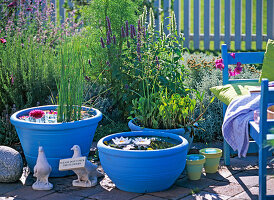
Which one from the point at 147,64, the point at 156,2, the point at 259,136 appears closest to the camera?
the point at 259,136

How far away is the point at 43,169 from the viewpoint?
3.89 metres

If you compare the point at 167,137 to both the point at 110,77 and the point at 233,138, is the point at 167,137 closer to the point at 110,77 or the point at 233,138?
the point at 233,138

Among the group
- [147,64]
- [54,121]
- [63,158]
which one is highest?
[147,64]

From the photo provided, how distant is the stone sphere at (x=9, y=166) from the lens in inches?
159

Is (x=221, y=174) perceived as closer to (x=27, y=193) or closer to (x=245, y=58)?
(x=245, y=58)

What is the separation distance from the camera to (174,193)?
12.4 ft

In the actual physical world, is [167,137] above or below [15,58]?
below

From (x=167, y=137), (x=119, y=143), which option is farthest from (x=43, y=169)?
(x=167, y=137)

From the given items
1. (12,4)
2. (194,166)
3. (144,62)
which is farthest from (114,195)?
(12,4)

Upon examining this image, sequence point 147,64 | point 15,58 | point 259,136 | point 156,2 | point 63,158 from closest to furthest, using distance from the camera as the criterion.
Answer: point 259,136 → point 63,158 → point 147,64 → point 15,58 → point 156,2

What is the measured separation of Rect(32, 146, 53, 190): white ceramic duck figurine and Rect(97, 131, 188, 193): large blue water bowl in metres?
0.48

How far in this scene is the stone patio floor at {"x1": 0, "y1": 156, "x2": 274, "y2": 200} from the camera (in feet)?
12.3

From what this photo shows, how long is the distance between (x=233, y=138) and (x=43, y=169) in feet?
5.05

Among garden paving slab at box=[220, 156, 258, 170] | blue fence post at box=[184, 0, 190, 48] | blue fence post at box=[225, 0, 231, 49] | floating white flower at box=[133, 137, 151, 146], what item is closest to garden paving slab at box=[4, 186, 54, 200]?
floating white flower at box=[133, 137, 151, 146]
